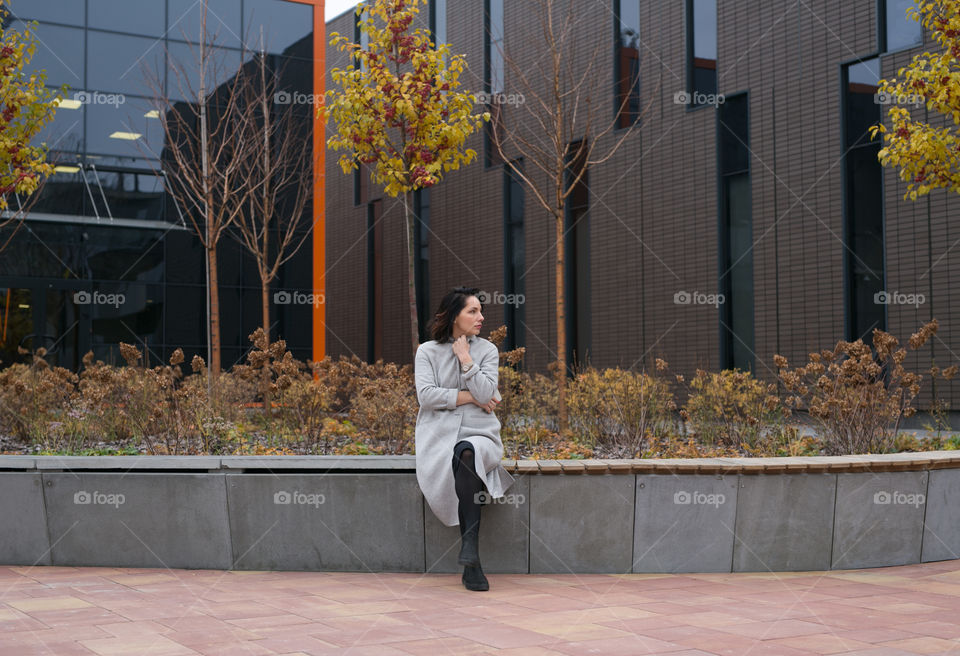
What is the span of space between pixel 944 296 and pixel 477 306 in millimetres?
9473

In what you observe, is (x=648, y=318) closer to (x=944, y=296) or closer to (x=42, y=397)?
Result: (x=944, y=296)

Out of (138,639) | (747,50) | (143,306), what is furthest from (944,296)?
(143,306)

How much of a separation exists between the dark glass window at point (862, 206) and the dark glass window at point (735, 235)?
171 centimetres

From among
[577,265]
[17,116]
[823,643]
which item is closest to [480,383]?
[823,643]

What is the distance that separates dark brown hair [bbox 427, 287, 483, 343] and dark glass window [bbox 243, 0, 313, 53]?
599 inches

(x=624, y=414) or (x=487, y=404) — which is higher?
(x=487, y=404)

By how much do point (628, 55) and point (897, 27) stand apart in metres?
5.05

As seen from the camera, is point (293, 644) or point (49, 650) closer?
point (49, 650)

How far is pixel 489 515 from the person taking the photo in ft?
20.5

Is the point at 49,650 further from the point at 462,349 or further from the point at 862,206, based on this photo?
the point at 862,206

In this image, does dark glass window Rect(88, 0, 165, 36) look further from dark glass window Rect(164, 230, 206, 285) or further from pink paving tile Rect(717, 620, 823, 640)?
pink paving tile Rect(717, 620, 823, 640)

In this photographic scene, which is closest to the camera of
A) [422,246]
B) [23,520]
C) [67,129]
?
[23,520]

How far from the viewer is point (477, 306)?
6324mm

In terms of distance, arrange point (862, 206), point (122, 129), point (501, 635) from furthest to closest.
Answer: point (122, 129)
point (862, 206)
point (501, 635)
